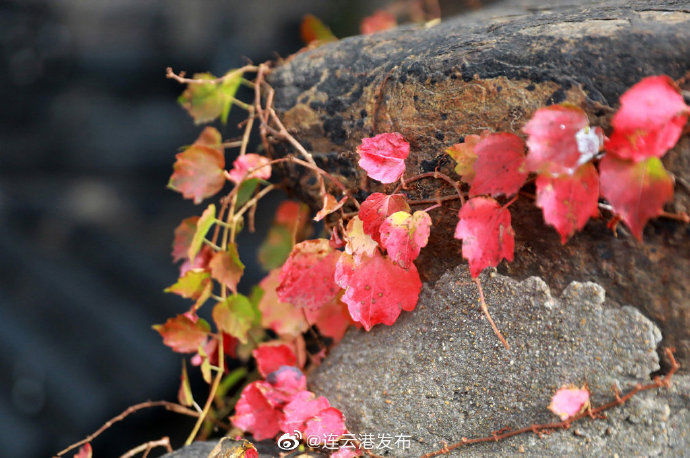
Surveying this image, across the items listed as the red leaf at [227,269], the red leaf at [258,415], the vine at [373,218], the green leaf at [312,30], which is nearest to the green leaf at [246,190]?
the vine at [373,218]

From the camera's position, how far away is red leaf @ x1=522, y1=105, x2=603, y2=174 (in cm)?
57

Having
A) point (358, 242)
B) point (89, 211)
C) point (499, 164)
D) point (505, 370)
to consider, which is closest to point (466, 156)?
point (499, 164)

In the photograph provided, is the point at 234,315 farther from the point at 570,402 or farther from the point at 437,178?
the point at 570,402

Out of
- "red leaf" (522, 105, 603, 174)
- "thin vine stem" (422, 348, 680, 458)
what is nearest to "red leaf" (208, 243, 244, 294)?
"thin vine stem" (422, 348, 680, 458)

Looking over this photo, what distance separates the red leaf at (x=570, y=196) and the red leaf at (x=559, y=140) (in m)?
0.01

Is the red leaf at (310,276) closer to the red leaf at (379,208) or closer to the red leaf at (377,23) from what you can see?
the red leaf at (379,208)

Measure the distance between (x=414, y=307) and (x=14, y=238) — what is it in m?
0.93

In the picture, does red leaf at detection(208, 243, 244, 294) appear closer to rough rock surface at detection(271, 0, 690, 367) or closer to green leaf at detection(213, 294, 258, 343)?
green leaf at detection(213, 294, 258, 343)

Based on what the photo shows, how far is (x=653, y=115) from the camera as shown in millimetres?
538

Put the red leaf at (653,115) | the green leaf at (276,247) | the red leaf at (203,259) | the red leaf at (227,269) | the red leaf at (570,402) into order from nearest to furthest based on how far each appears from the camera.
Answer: the red leaf at (653,115) → the red leaf at (570,402) → the red leaf at (227,269) → the red leaf at (203,259) → the green leaf at (276,247)

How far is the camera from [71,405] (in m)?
1.16

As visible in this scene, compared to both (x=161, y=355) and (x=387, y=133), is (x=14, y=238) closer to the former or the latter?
(x=161, y=355)

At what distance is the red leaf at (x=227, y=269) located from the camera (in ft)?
2.89

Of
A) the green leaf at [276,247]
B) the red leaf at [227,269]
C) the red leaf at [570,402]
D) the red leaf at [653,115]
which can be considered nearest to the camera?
the red leaf at [653,115]
